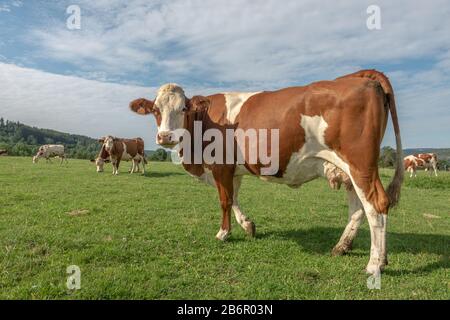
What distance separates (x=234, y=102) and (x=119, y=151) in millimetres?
19106

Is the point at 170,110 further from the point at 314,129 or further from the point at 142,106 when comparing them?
the point at 314,129

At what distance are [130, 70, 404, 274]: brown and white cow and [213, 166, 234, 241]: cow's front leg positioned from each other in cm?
2

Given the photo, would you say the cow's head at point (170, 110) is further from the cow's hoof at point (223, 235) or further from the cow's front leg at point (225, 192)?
the cow's hoof at point (223, 235)

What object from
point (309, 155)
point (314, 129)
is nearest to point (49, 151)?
point (309, 155)

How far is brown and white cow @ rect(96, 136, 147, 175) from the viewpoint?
24.2 meters

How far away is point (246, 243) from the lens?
655 cm

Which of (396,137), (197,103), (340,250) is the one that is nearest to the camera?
(396,137)

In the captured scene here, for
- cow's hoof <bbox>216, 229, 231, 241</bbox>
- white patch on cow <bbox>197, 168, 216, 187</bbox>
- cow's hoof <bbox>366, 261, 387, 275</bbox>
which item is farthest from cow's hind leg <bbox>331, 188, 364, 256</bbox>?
white patch on cow <bbox>197, 168, 216, 187</bbox>

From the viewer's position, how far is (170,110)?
6445mm

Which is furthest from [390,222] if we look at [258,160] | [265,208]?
[258,160]

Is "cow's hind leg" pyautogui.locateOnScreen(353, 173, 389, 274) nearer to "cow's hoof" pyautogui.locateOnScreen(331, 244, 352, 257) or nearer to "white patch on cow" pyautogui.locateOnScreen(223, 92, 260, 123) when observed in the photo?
"cow's hoof" pyautogui.locateOnScreen(331, 244, 352, 257)

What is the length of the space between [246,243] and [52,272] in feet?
10.6
